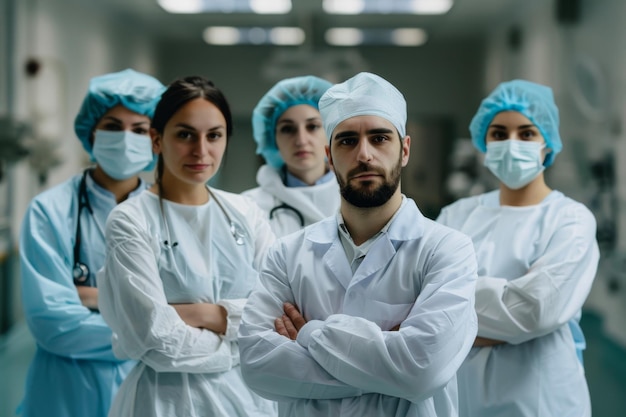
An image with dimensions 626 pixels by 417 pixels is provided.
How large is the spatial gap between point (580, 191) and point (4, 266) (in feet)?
13.5

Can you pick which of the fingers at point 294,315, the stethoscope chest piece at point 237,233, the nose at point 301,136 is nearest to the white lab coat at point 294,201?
the nose at point 301,136

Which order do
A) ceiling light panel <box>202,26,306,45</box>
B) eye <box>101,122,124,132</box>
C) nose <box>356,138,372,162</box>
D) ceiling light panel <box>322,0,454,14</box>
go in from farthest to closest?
ceiling light panel <box>202,26,306,45</box>
ceiling light panel <box>322,0,454,14</box>
eye <box>101,122,124,132</box>
nose <box>356,138,372,162</box>

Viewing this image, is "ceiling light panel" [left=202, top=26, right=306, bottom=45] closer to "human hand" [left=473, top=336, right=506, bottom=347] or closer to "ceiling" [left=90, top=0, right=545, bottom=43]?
"ceiling" [left=90, top=0, right=545, bottom=43]

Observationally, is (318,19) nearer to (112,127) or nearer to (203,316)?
(112,127)

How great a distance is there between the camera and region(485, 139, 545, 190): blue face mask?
75.2 inches

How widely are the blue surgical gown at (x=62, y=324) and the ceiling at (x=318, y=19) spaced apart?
12.0 ft

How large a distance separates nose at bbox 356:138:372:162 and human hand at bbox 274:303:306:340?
1.10 feet

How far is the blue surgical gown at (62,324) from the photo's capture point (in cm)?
182

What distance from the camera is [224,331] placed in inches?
61.8

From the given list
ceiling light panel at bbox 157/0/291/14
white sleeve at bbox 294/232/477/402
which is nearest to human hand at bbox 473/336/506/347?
white sleeve at bbox 294/232/477/402

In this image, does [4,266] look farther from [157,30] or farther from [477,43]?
[477,43]

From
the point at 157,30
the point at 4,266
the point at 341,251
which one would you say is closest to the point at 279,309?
the point at 341,251

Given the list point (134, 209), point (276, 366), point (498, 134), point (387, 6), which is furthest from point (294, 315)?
point (387, 6)

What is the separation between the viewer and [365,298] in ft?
4.38
